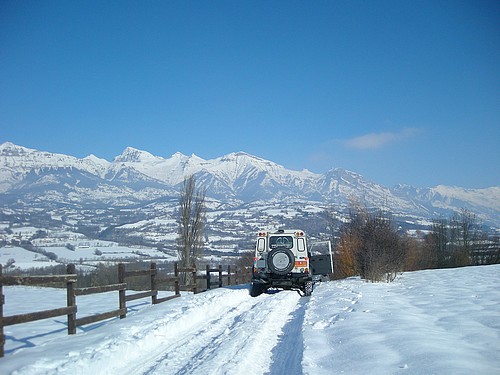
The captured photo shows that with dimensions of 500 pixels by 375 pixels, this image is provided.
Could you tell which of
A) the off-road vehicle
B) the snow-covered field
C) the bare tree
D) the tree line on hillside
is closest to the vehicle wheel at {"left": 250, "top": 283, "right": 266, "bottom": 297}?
the off-road vehicle

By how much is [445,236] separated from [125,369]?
58042 millimetres

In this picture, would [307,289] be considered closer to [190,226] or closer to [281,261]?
[281,261]

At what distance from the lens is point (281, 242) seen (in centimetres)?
1767

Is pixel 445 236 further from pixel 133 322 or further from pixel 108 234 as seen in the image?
pixel 108 234

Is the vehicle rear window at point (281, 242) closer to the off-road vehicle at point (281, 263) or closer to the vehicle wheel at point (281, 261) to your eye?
the off-road vehicle at point (281, 263)

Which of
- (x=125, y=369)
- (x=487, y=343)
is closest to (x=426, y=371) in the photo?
(x=487, y=343)

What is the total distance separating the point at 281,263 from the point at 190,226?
15.8m

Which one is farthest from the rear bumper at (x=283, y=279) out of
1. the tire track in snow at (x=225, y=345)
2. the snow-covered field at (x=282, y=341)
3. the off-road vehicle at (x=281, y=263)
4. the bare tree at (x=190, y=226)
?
the bare tree at (x=190, y=226)

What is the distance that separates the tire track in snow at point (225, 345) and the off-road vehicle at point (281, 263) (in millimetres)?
4141

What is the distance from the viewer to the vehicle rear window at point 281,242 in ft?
57.6

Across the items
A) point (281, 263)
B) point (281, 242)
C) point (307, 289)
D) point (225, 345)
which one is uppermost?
point (281, 242)

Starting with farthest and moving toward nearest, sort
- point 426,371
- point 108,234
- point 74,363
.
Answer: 1. point 108,234
2. point 74,363
3. point 426,371

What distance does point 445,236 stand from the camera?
189 ft

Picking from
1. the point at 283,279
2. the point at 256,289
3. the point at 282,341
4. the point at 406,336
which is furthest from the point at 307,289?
the point at 406,336
